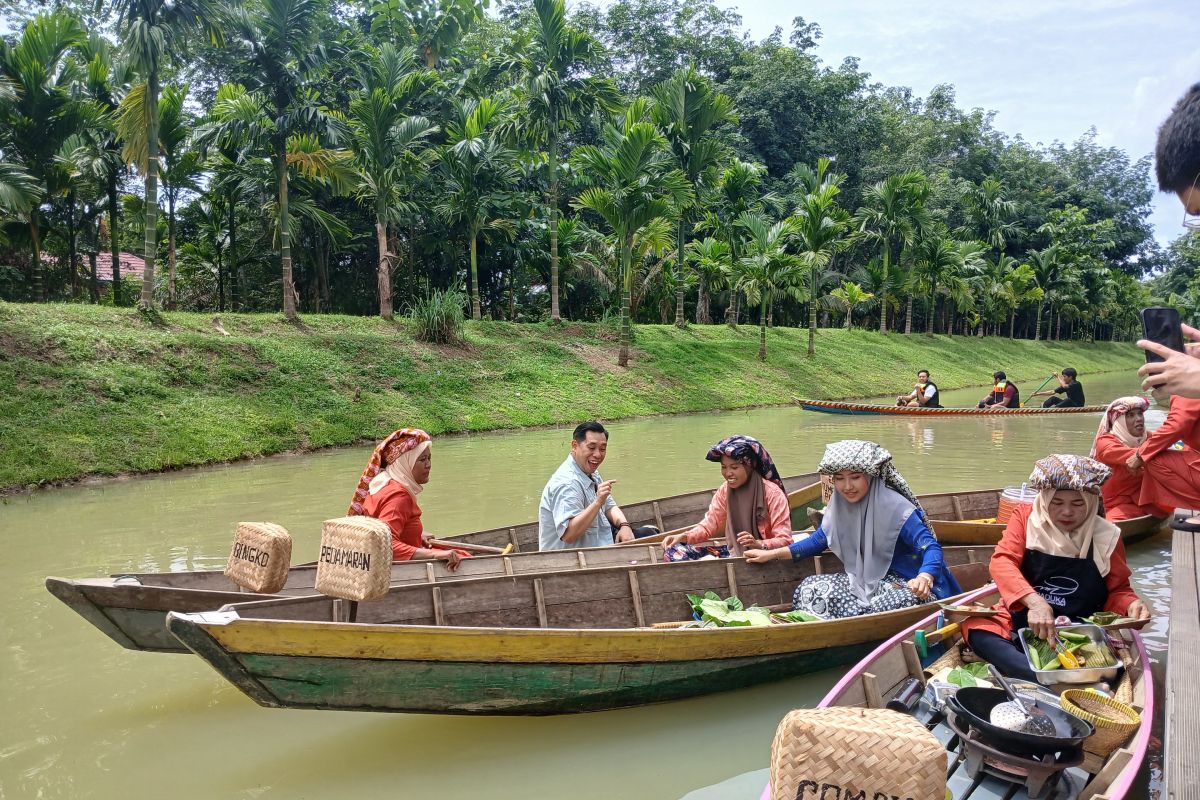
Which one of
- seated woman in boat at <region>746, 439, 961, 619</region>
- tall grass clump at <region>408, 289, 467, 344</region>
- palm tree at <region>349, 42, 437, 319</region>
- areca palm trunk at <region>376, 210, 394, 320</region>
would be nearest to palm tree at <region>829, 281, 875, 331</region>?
tall grass clump at <region>408, 289, 467, 344</region>

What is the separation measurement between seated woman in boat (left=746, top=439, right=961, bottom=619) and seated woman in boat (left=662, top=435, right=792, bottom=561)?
0.48 m

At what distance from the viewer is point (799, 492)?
8234mm

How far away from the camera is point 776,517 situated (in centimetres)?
565

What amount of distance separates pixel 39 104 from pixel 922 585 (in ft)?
61.0

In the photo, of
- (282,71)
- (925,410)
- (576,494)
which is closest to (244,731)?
(576,494)

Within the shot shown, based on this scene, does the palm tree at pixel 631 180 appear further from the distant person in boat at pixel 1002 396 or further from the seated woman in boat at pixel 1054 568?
the seated woman in boat at pixel 1054 568

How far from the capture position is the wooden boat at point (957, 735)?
9.45ft

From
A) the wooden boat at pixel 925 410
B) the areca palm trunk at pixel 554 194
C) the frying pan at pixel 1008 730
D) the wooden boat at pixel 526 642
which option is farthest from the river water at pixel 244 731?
the areca palm trunk at pixel 554 194

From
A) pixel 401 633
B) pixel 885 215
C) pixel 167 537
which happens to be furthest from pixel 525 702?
pixel 885 215

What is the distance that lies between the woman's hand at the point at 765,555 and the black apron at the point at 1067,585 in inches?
54.2

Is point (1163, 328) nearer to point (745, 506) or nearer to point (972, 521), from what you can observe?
point (745, 506)

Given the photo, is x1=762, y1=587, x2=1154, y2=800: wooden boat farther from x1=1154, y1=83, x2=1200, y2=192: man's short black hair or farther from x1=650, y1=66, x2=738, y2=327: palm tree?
x1=650, y1=66, x2=738, y2=327: palm tree

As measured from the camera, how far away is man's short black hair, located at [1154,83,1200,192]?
7.12 ft

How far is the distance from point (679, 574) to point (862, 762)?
298 cm
